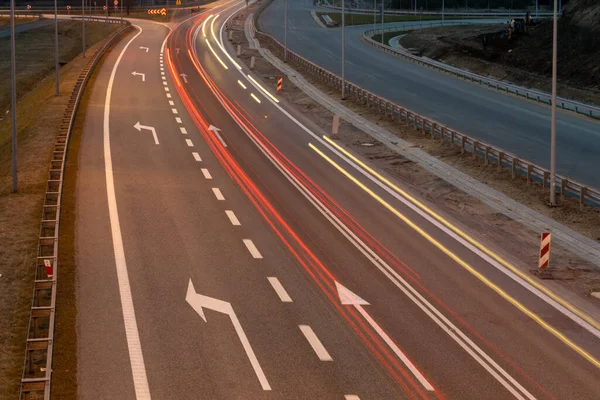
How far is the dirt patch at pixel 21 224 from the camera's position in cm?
1892

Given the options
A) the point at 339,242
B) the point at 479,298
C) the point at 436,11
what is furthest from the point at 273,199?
the point at 436,11

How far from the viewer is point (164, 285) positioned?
22375mm

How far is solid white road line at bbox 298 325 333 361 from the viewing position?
18109mm

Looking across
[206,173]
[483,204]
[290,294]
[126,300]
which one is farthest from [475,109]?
[126,300]

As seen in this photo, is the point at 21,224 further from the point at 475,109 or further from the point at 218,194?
the point at 475,109

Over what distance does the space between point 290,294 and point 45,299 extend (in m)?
5.92

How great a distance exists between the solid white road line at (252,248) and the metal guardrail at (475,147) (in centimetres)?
1215

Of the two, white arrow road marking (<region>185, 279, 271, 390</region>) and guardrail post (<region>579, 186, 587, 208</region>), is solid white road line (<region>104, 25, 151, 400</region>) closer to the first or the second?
white arrow road marking (<region>185, 279, 271, 390</region>)

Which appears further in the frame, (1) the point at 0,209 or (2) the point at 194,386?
(1) the point at 0,209

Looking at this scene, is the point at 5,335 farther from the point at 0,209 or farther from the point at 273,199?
the point at 273,199

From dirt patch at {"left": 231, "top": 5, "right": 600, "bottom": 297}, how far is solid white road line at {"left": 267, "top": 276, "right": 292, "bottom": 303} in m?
7.08

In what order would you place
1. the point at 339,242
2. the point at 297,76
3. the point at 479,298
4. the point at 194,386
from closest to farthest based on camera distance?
the point at 194,386, the point at 479,298, the point at 339,242, the point at 297,76

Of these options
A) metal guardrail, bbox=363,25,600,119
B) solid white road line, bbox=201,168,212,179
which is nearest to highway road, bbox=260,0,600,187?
metal guardrail, bbox=363,25,600,119

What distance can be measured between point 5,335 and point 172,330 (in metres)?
3.73
